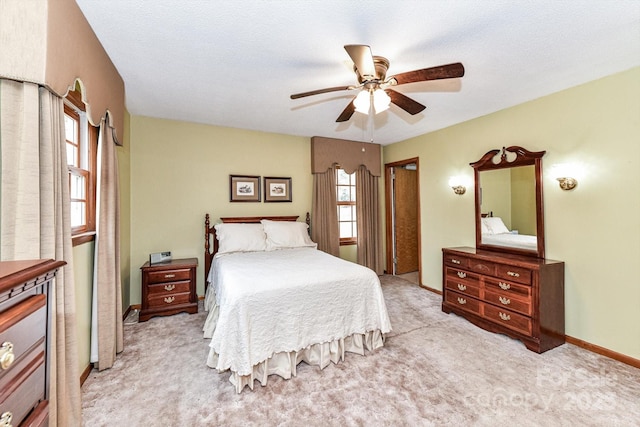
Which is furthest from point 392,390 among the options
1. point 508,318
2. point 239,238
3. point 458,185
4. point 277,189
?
point 277,189

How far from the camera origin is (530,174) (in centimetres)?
306

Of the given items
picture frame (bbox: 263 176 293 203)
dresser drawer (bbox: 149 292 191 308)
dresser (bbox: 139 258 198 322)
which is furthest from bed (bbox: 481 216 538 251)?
dresser drawer (bbox: 149 292 191 308)

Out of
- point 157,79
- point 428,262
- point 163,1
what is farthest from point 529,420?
point 157,79

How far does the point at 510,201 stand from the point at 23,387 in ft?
13.1

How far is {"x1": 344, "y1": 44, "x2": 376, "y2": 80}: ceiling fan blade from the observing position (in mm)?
1589

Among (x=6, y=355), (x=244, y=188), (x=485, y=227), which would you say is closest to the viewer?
(x=6, y=355)

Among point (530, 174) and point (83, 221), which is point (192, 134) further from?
point (530, 174)

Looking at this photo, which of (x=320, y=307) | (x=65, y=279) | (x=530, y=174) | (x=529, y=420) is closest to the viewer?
(x=65, y=279)

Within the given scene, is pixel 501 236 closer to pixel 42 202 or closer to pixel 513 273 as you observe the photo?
pixel 513 273

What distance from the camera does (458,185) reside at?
12.8 feet

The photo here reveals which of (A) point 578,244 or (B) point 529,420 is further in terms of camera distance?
(A) point 578,244

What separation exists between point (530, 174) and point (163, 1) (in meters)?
3.65

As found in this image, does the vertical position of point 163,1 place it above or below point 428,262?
above

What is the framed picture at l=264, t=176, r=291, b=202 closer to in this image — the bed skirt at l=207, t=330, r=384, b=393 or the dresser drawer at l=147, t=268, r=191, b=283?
the dresser drawer at l=147, t=268, r=191, b=283
